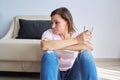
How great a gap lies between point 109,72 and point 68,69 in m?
1.27

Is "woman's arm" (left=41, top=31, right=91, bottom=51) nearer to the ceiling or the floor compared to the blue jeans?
Result: nearer to the ceiling

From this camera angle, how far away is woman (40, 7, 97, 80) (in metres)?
1.37

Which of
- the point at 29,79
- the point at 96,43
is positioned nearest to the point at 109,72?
the point at 96,43

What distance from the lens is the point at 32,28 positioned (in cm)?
285

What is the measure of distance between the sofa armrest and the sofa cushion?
54cm

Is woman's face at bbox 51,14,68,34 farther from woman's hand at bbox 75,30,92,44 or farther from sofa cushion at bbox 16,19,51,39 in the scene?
sofa cushion at bbox 16,19,51,39

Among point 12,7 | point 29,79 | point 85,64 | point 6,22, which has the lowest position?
point 29,79

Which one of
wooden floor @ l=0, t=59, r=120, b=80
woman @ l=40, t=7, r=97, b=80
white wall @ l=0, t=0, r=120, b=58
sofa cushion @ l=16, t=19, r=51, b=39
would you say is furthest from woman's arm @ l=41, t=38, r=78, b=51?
white wall @ l=0, t=0, r=120, b=58

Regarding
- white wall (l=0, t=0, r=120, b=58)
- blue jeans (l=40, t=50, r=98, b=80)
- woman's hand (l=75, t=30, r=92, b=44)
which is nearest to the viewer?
blue jeans (l=40, t=50, r=98, b=80)

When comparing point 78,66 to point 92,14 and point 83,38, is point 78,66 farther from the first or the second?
point 92,14

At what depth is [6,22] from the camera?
3.32 meters

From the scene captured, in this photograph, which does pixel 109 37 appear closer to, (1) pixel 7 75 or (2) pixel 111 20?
(2) pixel 111 20

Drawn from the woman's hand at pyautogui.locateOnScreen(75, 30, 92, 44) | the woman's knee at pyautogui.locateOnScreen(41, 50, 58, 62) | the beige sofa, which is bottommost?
the beige sofa

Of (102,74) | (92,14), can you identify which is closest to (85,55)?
(102,74)
